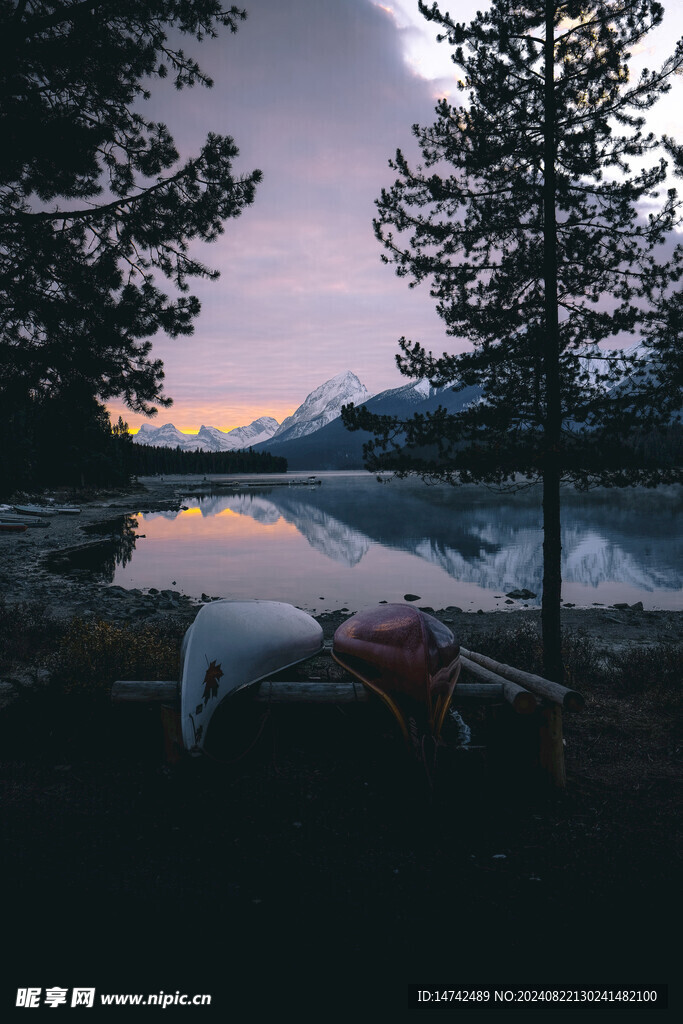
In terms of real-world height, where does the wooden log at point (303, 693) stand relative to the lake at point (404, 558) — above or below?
above

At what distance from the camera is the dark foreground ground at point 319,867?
3621mm

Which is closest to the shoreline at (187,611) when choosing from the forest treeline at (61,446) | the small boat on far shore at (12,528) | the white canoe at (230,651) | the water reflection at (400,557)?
the water reflection at (400,557)

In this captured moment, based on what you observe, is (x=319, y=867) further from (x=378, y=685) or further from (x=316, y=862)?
(x=378, y=685)

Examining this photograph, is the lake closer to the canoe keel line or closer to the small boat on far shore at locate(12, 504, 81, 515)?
the small boat on far shore at locate(12, 504, 81, 515)

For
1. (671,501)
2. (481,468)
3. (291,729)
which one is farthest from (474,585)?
(671,501)

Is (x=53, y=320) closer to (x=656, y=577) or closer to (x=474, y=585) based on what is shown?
(x=474, y=585)

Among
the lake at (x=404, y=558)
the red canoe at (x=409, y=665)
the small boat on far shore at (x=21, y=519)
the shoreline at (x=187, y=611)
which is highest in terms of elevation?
the red canoe at (x=409, y=665)

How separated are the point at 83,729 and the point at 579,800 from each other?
5.99m

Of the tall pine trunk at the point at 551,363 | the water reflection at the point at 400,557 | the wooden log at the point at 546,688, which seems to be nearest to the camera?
the wooden log at the point at 546,688

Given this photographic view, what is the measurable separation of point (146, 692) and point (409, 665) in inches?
124

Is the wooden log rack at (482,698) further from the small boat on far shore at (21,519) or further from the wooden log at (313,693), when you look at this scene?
the small boat on far shore at (21,519)

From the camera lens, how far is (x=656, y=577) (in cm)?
2612

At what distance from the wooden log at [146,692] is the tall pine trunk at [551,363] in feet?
20.6

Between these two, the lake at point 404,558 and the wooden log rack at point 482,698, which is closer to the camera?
the wooden log rack at point 482,698
